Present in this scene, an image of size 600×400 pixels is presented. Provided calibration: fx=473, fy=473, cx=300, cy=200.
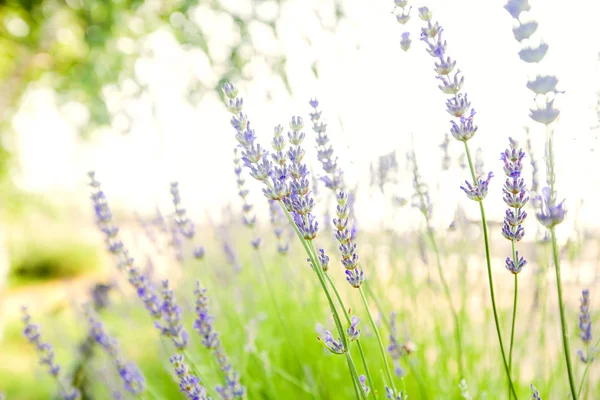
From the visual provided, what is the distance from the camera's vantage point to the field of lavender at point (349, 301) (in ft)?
2.93

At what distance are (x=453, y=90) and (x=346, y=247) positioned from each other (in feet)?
1.19

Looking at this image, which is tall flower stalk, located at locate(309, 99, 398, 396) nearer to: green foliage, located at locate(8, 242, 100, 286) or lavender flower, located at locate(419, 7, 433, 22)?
lavender flower, located at locate(419, 7, 433, 22)

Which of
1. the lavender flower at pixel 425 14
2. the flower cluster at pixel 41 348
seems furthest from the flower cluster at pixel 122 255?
the lavender flower at pixel 425 14

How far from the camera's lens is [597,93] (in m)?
1.24

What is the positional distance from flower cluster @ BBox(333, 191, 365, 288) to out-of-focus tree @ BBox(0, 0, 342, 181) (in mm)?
2000

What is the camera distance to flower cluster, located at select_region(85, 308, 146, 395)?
4.90 ft

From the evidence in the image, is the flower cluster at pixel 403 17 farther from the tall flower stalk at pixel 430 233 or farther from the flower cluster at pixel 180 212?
the flower cluster at pixel 180 212

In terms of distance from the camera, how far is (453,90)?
2.97ft

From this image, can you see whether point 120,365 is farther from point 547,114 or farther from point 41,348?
point 547,114

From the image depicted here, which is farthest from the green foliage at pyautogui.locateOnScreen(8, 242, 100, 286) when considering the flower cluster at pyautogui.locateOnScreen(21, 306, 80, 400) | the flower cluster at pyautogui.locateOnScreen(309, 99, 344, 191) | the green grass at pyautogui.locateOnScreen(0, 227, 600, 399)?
the flower cluster at pyautogui.locateOnScreen(309, 99, 344, 191)

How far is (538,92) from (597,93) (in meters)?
0.64

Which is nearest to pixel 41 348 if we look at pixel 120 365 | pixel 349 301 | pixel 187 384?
pixel 120 365

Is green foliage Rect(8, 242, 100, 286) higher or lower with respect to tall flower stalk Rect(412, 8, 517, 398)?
lower

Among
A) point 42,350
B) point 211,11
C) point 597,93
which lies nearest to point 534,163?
point 597,93
